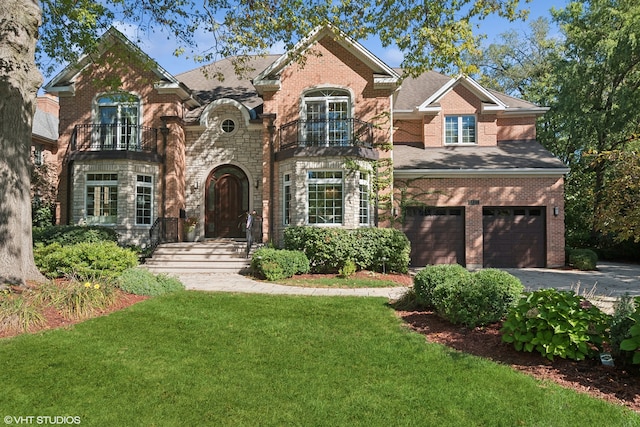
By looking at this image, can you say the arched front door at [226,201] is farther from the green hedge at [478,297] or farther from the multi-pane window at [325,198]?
the green hedge at [478,297]

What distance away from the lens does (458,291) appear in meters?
6.14

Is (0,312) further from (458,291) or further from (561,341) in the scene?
(561,341)

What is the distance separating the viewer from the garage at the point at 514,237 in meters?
15.4

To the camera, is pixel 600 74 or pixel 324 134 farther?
pixel 600 74

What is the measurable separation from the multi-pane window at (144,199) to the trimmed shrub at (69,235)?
84.3 inches

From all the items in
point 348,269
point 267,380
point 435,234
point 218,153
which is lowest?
point 267,380

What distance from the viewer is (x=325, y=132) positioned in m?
15.1

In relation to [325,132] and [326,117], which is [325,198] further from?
[326,117]

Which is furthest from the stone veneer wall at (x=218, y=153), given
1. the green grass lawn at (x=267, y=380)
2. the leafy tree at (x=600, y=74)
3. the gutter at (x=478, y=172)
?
the leafy tree at (x=600, y=74)

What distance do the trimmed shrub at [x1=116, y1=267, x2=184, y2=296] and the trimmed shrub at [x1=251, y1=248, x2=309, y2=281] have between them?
268cm

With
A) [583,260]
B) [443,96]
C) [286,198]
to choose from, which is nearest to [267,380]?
[286,198]

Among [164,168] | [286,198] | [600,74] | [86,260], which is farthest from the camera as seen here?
[600,74]

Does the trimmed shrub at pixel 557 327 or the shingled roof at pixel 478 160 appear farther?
the shingled roof at pixel 478 160

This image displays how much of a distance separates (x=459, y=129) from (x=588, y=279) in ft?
25.6
